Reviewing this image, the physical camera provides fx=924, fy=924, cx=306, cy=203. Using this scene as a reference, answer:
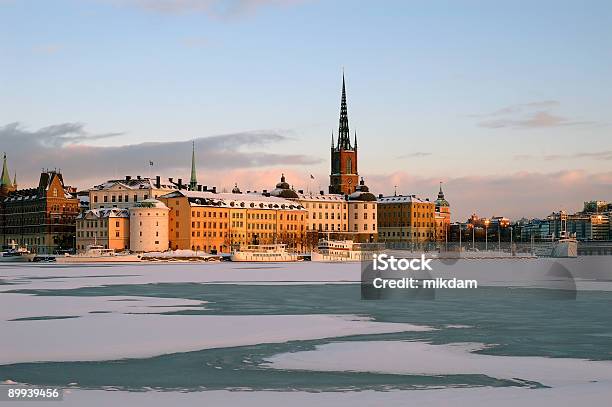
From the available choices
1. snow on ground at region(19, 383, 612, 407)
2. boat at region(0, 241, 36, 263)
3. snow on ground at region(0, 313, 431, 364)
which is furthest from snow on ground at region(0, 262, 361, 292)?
boat at region(0, 241, 36, 263)

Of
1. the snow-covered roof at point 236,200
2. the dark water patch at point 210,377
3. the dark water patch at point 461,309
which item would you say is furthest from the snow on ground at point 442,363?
the snow-covered roof at point 236,200

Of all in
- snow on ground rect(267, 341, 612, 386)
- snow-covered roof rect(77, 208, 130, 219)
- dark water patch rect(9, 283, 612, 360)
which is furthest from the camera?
snow-covered roof rect(77, 208, 130, 219)

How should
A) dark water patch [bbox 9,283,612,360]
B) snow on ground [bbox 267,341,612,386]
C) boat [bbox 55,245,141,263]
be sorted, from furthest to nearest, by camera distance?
boat [bbox 55,245,141,263] < dark water patch [bbox 9,283,612,360] < snow on ground [bbox 267,341,612,386]

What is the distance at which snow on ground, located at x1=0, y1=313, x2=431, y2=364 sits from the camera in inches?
867

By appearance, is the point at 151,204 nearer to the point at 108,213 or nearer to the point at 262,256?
the point at 108,213

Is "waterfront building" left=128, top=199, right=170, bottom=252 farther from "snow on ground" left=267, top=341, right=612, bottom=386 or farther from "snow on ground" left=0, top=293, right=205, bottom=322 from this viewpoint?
"snow on ground" left=267, top=341, right=612, bottom=386

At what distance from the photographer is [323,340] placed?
24469mm

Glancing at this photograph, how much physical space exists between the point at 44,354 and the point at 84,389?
494 centimetres

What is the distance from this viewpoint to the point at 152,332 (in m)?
26.3

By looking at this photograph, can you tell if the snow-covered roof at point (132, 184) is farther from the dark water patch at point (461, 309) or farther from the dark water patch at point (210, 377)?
the dark water patch at point (210, 377)

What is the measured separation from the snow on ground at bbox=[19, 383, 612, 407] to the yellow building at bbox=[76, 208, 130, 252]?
476ft

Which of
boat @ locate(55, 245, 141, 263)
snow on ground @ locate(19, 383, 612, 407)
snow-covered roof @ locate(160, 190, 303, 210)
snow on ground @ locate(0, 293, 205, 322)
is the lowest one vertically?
snow on ground @ locate(19, 383, 612, 407)

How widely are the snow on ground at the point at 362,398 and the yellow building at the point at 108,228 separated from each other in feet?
476

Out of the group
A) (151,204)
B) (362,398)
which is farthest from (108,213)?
(362,398)
